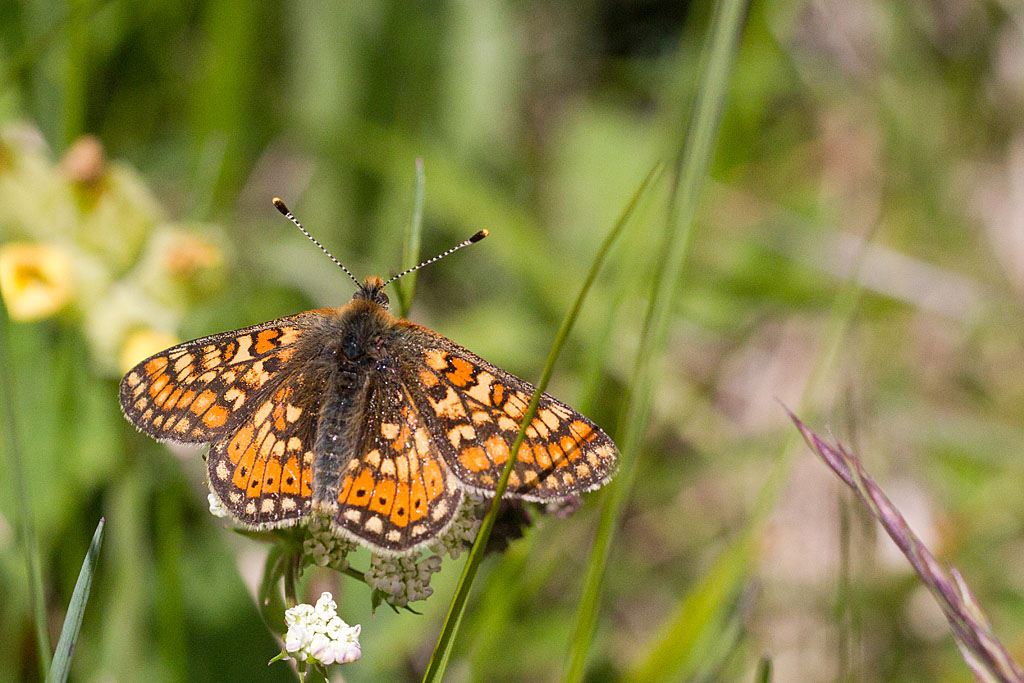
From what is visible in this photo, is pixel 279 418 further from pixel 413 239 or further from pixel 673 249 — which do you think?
pixel 673 249

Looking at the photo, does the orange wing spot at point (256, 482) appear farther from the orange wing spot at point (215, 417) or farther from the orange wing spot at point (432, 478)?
the orange wing spot at point (432, 478)

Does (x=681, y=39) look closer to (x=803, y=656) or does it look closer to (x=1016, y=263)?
(x=1016, y=263)

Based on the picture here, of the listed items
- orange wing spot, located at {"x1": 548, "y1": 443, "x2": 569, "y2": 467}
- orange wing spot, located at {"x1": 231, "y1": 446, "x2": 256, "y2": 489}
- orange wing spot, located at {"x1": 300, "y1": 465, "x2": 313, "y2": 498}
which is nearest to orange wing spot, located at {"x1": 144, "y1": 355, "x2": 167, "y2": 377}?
orange wing spot, located at {"x1": 231, "y1": 446, "x2": 256, "y2": 489}

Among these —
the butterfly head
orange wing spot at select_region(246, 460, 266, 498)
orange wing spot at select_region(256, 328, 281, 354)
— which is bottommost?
orange wing spot at select_region(246, 460, 266, 498)

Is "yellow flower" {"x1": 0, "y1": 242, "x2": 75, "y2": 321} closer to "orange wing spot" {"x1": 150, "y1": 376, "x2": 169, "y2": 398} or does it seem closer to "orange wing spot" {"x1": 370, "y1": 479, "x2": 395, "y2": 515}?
"orange wing spot" {"x1": 150, "y1": 376, "x2": 169, "y2": 398}

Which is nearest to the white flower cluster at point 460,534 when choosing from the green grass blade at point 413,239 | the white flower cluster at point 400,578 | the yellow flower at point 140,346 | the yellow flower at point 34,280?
the white flower cluster at point 400,578

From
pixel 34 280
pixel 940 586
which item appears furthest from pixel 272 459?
pixel 34 280

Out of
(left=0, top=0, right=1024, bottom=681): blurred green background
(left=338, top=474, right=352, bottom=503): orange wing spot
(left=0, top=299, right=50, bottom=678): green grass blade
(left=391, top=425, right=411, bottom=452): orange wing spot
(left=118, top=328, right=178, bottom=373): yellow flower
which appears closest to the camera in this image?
(left=0, top=299, right=50, bottom=678): green grass blade
